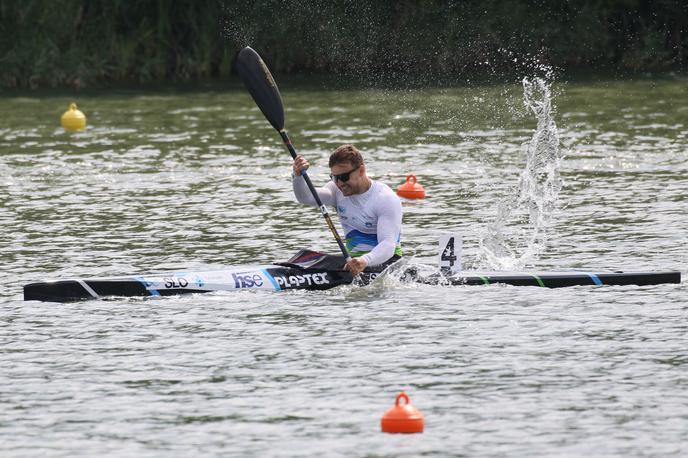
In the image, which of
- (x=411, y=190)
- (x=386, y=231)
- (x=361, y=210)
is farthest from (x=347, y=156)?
(x=411, y=190)

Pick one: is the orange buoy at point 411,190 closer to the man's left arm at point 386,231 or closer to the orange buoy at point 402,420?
the man's left arm at point 386,231

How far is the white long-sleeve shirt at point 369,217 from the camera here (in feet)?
45.5

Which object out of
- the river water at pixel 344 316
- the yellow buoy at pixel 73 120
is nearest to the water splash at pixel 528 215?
the river water at pixel 344 316

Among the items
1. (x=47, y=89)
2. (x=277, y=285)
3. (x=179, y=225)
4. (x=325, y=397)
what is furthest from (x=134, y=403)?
(x=47, y=89)

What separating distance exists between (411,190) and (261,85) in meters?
4.33

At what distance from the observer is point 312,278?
1405 centimetres

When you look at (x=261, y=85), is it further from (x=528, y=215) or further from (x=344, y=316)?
(x=528, y=215)

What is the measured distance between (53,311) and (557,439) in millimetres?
5622

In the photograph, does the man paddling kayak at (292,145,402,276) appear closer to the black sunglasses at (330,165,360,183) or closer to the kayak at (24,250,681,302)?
the black sunglasses at (330,165,360,183)

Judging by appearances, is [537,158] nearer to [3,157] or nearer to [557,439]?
[3,157]

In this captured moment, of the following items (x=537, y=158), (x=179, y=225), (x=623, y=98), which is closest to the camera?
(x=179, y=225)

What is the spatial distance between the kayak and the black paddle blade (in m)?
A: 2.19

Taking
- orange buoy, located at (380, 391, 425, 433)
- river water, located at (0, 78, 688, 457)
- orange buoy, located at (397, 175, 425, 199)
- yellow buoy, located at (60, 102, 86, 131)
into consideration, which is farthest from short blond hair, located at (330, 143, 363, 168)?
yellow buoy, located at (60, 102, 86, 131)

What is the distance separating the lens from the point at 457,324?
12.5 metres
